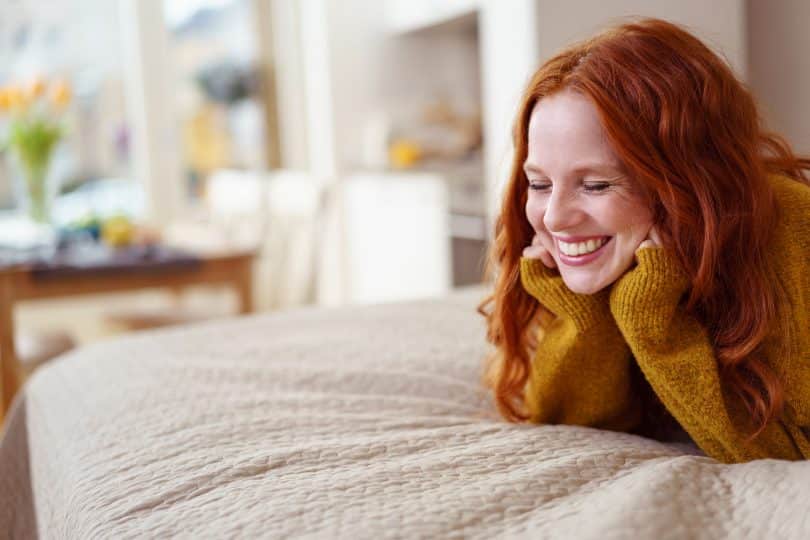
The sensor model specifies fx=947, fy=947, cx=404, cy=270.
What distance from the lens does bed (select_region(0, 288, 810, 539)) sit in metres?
0.72

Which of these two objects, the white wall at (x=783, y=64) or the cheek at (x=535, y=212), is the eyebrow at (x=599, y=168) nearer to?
the cheek at (x=535, y=212)

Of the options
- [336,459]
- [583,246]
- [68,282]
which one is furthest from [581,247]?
[68,282]

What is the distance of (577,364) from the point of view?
100 centimetres

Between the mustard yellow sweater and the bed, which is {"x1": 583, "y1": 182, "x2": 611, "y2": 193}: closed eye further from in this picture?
the bed

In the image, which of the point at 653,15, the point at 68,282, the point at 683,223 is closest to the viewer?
the point at 683,223

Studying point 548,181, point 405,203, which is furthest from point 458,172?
point 548,181

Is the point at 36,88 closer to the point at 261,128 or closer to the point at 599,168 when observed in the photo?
the point at 261,128

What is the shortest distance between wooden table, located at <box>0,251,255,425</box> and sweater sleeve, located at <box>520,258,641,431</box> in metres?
2.17

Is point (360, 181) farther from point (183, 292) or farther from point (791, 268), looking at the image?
point (791, 268)

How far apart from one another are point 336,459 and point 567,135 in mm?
376

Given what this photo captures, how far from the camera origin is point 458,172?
399cm

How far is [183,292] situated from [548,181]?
3563 millimetres

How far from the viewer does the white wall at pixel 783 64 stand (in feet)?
5.42

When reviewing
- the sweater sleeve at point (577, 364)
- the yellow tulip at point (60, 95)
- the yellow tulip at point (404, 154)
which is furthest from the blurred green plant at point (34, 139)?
the sweater sleeve at point (577, 364)
